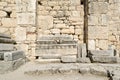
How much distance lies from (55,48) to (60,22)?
156 cm

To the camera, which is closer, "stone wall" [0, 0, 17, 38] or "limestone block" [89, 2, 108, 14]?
"limestone block" [89, 2, 108, 14]

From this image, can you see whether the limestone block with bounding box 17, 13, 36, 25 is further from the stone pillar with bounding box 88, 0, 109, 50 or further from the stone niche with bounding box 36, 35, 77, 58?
the stone pillar with bounding box 88, 0, 109, 50

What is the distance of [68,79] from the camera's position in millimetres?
3912

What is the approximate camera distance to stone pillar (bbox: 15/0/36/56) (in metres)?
7.12

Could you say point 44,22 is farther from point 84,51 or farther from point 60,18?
point 84,51

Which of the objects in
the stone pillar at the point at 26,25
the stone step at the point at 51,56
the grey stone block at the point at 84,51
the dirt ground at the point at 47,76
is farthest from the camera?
the stone pillar at the point at 26,25

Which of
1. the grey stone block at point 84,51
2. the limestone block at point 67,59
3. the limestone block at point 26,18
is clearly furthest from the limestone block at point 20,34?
the grey stone block at point 84,51

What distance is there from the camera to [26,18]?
7.20m

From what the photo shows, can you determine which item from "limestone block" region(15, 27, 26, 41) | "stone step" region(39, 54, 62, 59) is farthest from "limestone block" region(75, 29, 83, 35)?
"limestone block" region(15, 27, 26, 41)

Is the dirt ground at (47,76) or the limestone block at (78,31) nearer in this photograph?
the dirt ground at (47,76)

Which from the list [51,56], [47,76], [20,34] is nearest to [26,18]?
[20,34]

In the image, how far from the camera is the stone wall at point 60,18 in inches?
307

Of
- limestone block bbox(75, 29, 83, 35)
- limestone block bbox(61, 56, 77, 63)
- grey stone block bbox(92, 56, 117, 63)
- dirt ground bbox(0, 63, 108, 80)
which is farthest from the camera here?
limestone block bbox(75, 29, 83, 35)

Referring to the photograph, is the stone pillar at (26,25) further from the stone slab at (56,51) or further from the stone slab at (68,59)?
the stone slab at (68,59)
